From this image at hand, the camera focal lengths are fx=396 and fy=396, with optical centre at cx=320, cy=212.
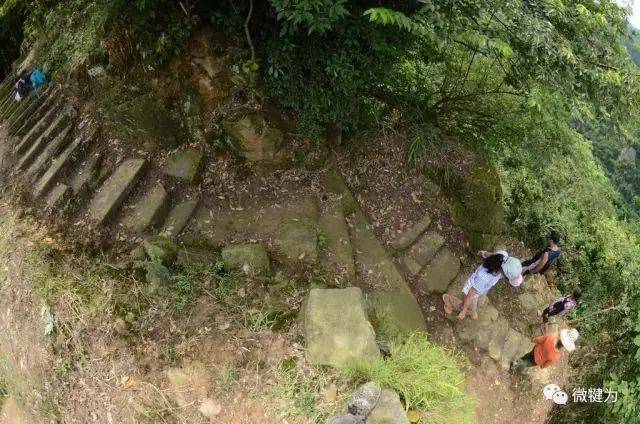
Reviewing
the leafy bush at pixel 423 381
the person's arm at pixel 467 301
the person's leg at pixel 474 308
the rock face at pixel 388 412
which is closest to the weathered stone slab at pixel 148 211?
the leafy bush at pixel 423 381

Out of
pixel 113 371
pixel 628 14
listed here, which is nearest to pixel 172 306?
pixel 113 371

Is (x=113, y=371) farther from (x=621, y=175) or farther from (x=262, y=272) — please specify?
(x=621, y=175)

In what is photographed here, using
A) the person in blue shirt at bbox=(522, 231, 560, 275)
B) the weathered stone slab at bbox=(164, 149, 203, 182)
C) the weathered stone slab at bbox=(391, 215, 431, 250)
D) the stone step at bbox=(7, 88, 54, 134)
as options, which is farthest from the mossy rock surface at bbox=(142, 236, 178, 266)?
the person in blue shirt at bbox=(522, 231, 560, 275)

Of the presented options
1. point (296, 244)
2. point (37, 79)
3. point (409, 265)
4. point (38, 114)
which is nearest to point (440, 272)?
point (409, 265)

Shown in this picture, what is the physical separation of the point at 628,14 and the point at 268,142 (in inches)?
173

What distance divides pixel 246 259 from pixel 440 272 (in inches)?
111

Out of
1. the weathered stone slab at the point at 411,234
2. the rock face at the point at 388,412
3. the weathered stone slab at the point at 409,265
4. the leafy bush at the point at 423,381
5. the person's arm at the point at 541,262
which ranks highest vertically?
the rock face at the point at 388,412

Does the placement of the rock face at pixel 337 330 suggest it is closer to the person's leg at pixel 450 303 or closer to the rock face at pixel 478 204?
the person's leg at pixel 450 303

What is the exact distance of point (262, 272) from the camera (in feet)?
14.9

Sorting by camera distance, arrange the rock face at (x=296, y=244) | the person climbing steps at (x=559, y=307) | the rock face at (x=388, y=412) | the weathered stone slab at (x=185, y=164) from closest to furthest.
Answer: the rock face at (x=388, y=412)
the rock face at (x=296, y=244)
the weathered stone slab at (x=185, y=164)
the person climbing steps at (x=559, y=307)

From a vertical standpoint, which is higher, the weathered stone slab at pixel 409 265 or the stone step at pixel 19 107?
the stone step at pixel 19 107

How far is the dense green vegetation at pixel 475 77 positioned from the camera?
3.78m

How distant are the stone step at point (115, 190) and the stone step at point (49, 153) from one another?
1.09 meters

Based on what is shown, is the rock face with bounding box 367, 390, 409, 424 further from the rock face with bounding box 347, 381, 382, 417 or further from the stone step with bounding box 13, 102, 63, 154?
the stone step with bounding box 13, 102, 63, 154
